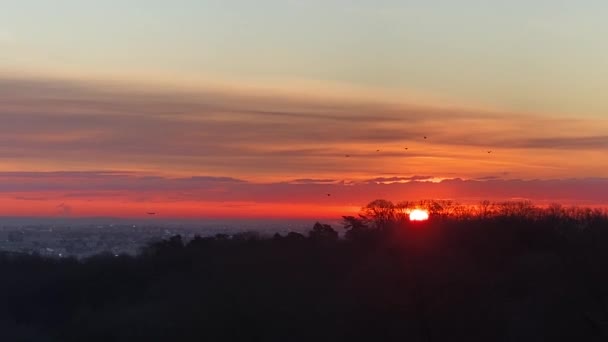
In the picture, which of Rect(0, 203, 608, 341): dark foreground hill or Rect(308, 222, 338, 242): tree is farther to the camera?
Rect(308, 222, 338, 242): tree

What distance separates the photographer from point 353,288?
45.8 metres

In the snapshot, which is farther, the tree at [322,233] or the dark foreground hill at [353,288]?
the tree at [322,233]

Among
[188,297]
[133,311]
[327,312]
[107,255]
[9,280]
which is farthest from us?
[107,255]

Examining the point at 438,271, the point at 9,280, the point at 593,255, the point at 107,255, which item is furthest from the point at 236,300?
the point at 107,255

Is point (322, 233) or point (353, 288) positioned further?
point (322, 233)

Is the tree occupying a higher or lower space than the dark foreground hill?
higher

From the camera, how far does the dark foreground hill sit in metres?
40.0

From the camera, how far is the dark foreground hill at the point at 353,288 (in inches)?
1574

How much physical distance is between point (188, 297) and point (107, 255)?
32.9 metres

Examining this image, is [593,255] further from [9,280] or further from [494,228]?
[9,280]

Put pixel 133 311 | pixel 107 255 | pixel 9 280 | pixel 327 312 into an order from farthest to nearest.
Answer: pixel 107 255 < pixel 9 280 < pixel 133 311 < pixel 327 312

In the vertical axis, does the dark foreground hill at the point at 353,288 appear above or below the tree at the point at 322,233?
below

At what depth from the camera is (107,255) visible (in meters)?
82.9

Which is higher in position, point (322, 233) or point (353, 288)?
point (322, 233)
